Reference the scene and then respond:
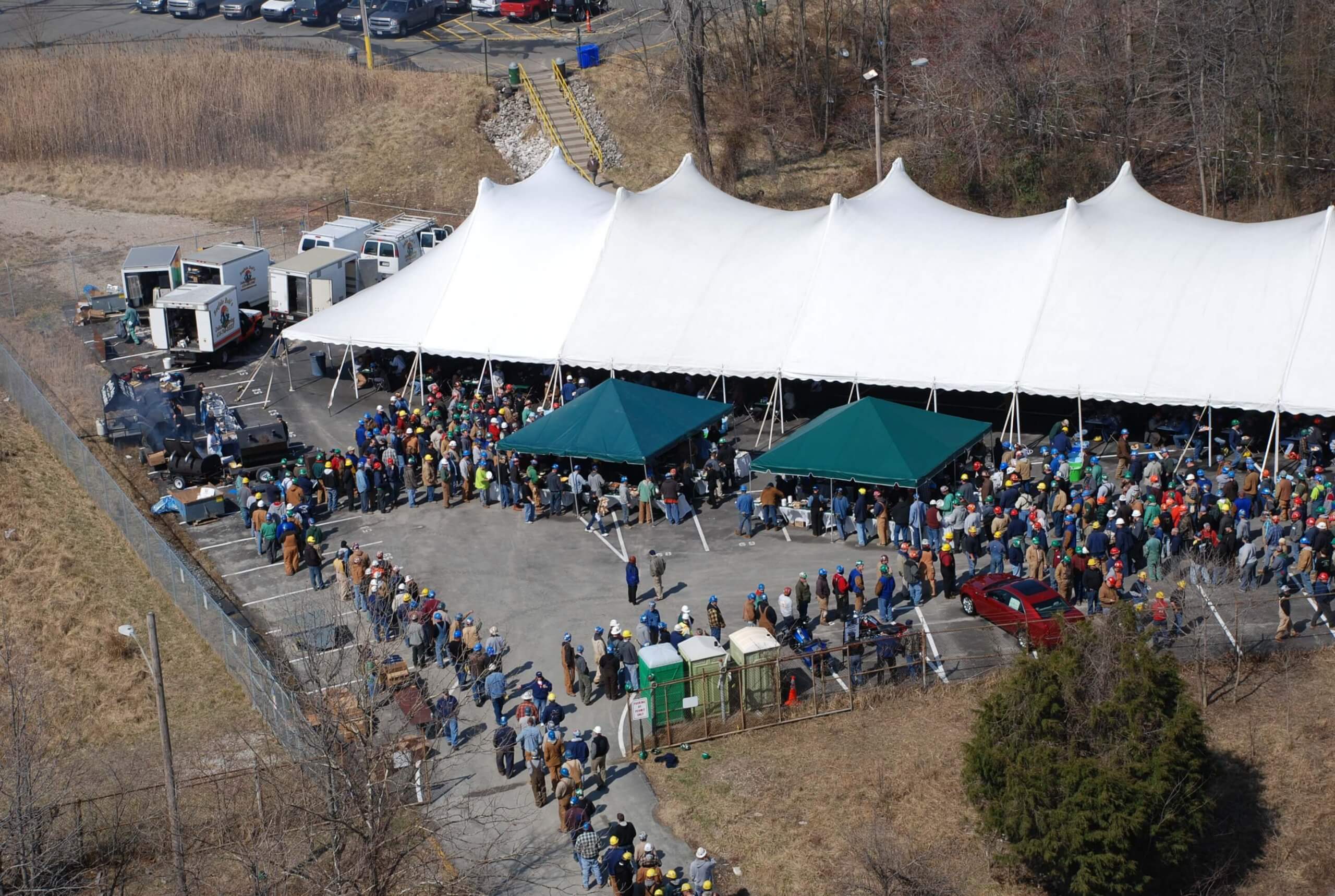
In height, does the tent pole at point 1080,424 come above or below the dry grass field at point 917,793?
above

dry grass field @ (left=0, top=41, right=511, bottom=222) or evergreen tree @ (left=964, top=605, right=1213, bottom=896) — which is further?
dry grass field @ (left=0, top=41, right=511, bottom=222)

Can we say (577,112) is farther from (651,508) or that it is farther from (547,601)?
(547,601)

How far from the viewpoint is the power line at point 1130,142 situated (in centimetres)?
4572

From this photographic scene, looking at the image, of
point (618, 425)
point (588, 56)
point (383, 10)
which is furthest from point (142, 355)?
point (383, 10)

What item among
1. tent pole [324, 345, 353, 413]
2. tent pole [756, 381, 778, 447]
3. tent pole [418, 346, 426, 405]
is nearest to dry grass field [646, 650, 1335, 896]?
tent pole [756, 381, 778, 447]

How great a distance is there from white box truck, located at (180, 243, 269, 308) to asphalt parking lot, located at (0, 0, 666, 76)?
17.1 m

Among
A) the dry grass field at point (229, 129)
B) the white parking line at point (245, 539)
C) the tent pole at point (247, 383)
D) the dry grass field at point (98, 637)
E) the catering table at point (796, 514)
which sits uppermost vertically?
the dry grass field at point (229, 129)

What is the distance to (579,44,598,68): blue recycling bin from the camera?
182 ft

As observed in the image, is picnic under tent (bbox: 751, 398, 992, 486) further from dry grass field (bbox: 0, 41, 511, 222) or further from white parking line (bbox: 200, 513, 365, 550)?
dry grass field (bbox: 0, 41, 511, 222)

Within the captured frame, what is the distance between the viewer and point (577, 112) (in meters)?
54.7

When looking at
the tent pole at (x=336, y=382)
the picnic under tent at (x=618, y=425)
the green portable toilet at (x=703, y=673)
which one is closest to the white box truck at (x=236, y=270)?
the tent pole at (x=336, y=382)

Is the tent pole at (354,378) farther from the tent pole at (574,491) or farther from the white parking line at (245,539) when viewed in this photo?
the tent pole at (574,491)

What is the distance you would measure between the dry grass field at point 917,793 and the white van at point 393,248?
23337 millimetres

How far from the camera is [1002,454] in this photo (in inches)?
1225
